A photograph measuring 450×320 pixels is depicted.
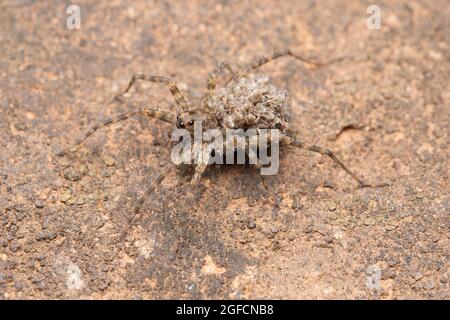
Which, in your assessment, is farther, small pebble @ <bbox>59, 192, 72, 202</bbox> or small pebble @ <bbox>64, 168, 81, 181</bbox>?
small pebble @ <bbox>64, 168, 81, 181</bbox>

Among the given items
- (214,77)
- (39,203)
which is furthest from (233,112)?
(39,203)

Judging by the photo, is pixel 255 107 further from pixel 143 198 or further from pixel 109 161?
pixel 109 161

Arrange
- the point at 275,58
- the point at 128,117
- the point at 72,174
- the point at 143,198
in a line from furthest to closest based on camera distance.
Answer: the point at 275,58 < the point at 128,117 < the point at 72,174 < the point at 143,198

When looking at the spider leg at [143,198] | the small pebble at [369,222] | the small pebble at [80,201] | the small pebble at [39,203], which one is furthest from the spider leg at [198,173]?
the small pebble at [369,222]

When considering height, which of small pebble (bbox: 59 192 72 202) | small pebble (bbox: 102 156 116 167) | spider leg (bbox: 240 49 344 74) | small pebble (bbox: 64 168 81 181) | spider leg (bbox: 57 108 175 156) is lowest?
small pebble (bbox: 59 192 72 202)

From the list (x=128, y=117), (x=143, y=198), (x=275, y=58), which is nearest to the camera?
(x=143, y=198)

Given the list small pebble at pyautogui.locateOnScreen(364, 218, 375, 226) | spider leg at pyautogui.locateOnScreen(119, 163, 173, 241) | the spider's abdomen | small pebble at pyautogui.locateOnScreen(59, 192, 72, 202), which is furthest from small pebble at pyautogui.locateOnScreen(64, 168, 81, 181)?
small pebble at pyautogui.locateOnScreen(364, 218, 375, 226)

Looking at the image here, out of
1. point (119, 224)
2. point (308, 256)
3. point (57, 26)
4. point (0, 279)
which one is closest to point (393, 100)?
point (308, 256)

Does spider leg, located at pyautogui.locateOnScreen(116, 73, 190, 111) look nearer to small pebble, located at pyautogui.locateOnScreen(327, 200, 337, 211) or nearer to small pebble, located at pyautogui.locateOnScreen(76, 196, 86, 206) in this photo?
small pebble, located at pyautogui.locateOnScreen(76, 196, 86, 206)
